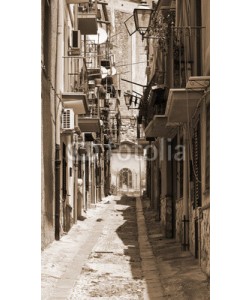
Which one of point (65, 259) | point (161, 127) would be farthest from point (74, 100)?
point (65, 259)

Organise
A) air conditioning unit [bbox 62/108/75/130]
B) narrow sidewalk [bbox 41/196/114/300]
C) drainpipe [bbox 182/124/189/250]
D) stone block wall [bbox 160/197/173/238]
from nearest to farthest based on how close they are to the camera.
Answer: narrow sidewalk [bbox 41/196/114/300]
drainpipe [bbox 182/124/189/250]
air conditioning unit [bbox 62/108/75/130]
stone block wall [bbox 160/197/173/238]

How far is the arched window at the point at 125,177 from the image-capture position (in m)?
60.8

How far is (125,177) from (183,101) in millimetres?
47235

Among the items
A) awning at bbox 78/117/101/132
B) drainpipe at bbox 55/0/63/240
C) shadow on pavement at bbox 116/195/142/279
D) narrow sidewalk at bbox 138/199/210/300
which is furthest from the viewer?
awning at bbox 78/117/101/132

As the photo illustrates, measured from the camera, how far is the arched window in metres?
60.8

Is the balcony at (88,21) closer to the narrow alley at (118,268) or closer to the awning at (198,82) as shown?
the narrow alley at (118,268)

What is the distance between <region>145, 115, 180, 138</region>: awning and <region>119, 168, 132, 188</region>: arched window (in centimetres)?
3972

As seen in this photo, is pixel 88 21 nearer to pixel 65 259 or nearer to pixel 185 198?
pixel 185 198

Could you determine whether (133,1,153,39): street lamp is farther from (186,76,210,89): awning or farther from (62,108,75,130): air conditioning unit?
(186,76,210,89): awning

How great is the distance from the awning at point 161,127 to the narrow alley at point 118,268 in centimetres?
283

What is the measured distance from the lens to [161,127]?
1969 cm

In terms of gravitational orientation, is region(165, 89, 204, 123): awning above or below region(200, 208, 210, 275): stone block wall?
above

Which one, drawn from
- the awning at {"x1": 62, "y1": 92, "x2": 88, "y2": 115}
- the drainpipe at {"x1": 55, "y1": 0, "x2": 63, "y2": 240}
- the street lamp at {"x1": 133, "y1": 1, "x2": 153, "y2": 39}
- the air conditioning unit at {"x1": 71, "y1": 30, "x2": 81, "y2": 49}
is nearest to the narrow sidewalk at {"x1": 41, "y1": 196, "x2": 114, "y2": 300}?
the drainpipe at {"x1": 55, "y1": 0, "x2": 63, "y2": 240}
